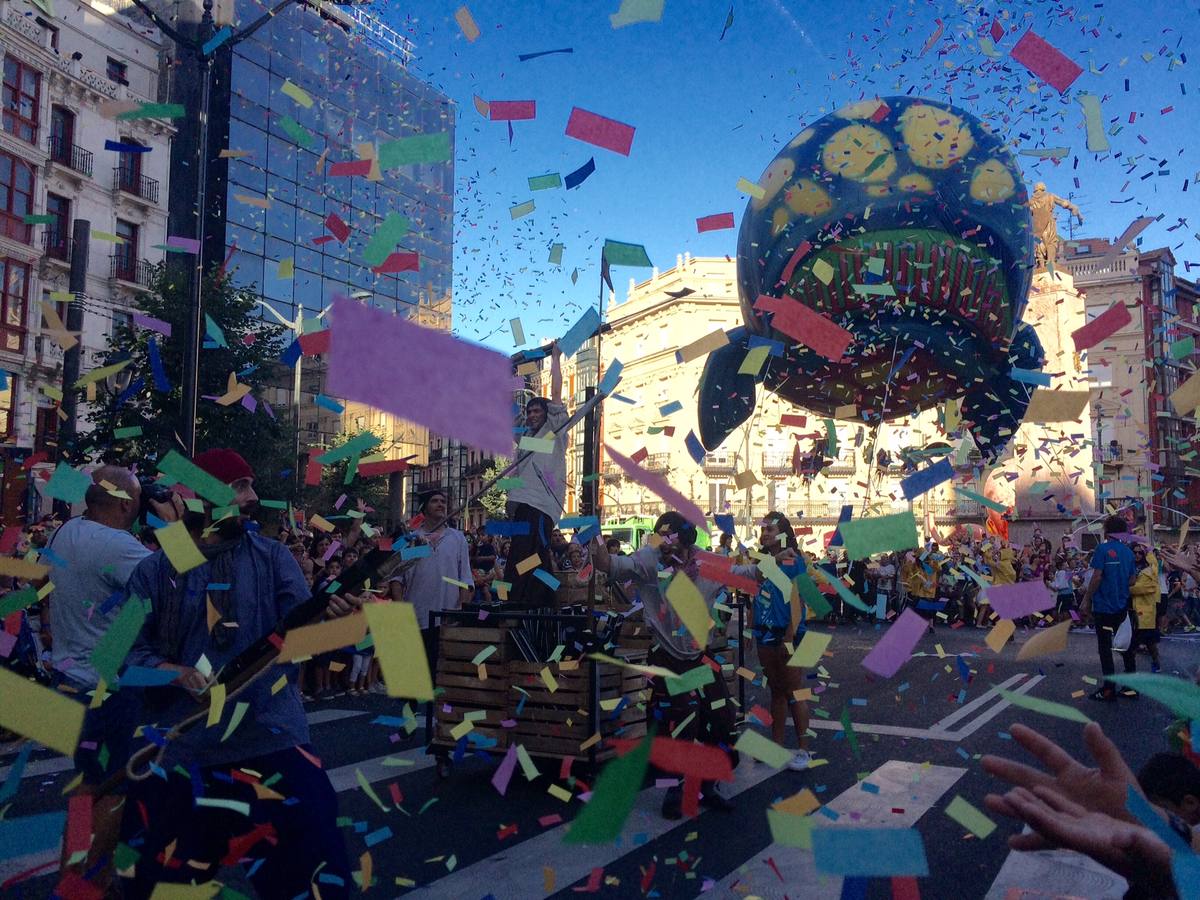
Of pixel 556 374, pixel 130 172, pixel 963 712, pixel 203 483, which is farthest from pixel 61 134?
pixel 203 483

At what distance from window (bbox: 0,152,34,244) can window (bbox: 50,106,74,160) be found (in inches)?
51.3

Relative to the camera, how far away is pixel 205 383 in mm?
20312

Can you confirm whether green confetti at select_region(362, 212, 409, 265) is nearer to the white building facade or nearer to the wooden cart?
the wooden cart

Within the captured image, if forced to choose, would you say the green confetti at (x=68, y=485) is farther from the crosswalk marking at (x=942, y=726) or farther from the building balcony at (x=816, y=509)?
the building balcony at (x=816, y=509)

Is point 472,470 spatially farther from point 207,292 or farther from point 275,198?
point 275,198

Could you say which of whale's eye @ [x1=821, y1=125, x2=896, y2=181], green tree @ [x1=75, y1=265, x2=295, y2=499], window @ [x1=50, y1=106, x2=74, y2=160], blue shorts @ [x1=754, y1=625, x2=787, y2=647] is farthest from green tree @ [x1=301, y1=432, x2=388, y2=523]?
blue shorts @ [x1=754, y1=625, x2=787, y2=647]

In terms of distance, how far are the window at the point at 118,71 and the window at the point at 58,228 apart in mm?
4322

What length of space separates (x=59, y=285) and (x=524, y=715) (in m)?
26.3

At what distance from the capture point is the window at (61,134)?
26906 millimetres

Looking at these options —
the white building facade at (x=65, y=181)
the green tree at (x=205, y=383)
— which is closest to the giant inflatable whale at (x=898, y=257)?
the green tree at (x=205, y=383)

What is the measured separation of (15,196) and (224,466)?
2705 cm

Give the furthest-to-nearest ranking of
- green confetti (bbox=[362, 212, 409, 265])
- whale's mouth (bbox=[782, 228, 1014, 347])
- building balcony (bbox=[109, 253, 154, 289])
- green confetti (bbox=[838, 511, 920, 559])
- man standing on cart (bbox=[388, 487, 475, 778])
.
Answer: building balcony (bbox=[109, 253, 154, 289]) < whale's mouth (bbox=[782, 228, 1014, 347]) < man standing on cart (bbox=[388, 487, 475, 778]) < green confetti (bbox=[362, 212, 409, 265]) < green confetti (bbox=[838, 511, 920, 559])

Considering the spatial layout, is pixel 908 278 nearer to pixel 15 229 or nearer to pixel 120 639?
pixel 120 639

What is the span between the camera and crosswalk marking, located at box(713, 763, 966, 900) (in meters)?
4.12
